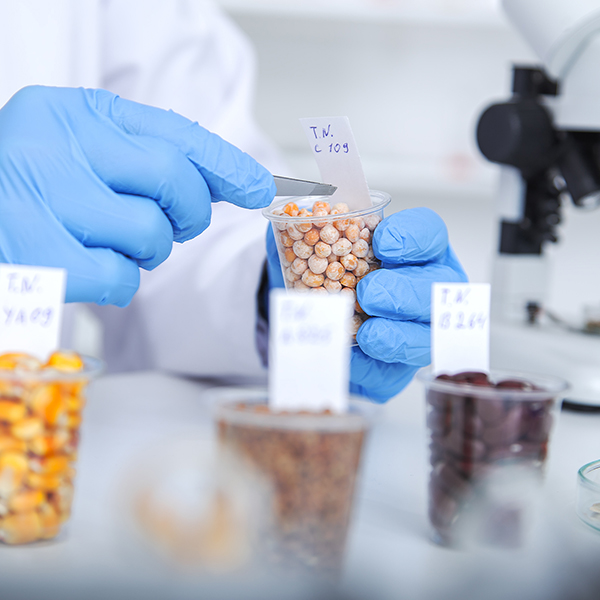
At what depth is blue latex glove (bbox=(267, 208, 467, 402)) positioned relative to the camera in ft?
2.36

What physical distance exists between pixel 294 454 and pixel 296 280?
0.33 m

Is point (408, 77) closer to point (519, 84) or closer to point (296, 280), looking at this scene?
point (519, 84)

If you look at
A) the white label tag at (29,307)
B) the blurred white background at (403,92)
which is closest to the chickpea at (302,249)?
the white label tag at (29,307)

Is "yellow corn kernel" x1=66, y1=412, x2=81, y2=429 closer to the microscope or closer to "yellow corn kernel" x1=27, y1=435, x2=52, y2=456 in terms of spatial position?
"yellow corn kernel" x1=27, y1=435, x2=52, y2=456

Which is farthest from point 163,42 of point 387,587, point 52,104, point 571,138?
point 387,587

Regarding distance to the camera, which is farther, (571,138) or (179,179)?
(571,138)

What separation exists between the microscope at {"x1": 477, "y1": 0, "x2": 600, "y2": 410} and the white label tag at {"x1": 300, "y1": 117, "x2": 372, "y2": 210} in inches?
17.0

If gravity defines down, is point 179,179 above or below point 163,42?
below

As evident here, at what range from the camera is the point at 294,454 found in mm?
391

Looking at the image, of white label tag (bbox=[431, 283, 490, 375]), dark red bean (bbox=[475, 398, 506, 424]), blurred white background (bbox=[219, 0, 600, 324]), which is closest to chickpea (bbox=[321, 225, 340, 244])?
white label tag (bbox=[431, 283, 490, 375])

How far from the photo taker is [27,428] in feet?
1.38

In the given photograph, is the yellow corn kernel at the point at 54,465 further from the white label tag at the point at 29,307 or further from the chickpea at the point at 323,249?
the chickpea at the point at 323,249

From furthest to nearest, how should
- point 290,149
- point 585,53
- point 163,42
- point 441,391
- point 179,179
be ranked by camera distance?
point 290,149 → point 163,42 → point 585,53 → point 179,179 → point 441,391

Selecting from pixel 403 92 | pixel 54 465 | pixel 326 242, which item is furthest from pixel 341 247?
pixel 403 92
